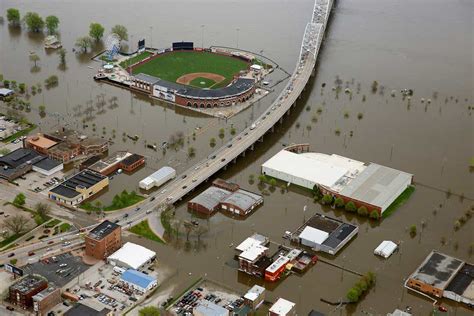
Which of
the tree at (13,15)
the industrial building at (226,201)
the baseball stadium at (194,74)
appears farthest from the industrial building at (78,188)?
the tree at (13,15)

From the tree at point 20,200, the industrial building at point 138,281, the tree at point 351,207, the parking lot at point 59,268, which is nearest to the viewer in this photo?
the industrial building at point 138,281

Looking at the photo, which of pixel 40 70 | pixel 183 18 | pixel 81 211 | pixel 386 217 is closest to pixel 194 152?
pixel 81 211

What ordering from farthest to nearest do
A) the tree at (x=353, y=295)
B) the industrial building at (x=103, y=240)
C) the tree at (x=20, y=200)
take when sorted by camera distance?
the tree at (x=20, y=200)
the industrial building at (x=103, y=240)
the tree at (x=353, y=295)

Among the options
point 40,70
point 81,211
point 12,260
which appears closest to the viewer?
point 12,260

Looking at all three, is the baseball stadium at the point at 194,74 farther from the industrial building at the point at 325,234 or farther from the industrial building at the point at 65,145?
the industrial building at the point at 325,234

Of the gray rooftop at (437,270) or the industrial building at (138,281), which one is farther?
the gray rooftop at (437,270)

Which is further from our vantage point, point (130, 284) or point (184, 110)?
point (184, 110)

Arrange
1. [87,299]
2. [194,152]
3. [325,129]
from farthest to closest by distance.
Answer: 1. [325,129]
2. [194,152]
3. [87,299]

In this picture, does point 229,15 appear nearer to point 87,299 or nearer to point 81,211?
point 81,211
